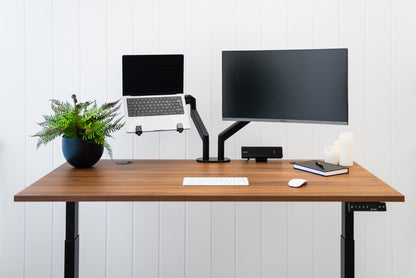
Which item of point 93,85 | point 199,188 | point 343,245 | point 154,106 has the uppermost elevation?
point 93,85

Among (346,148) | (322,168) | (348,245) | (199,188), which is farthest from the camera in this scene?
(346,148)

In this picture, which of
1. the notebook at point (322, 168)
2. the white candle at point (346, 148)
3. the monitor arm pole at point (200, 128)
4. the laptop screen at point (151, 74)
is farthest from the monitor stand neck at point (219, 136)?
the white candle at point (346, 148)

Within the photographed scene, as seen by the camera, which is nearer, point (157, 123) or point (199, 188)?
point (199, 188)

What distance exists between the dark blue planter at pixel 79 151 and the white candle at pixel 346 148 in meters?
1.09

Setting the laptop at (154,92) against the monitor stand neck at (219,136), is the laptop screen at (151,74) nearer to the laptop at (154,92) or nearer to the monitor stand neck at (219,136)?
the laptop at (154,92)

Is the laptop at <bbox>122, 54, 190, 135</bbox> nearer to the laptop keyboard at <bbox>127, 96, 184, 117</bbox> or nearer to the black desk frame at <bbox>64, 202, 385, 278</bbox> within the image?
the laptop keyboard at <bbox>127, 96, 184, 117</bbox>

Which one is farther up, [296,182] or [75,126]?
[75,126]

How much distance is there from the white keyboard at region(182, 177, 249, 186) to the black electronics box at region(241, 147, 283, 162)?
0.41 metres

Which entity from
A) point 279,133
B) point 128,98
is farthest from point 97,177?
point 279,133

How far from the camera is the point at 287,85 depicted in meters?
2.15

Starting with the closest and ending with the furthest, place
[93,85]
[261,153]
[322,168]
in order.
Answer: [322,168] < [261,153] < [93,85]

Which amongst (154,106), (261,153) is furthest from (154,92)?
(261,153)

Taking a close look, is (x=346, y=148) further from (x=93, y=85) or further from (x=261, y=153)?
(x=93, y=85)

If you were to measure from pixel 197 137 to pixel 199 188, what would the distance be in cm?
86
